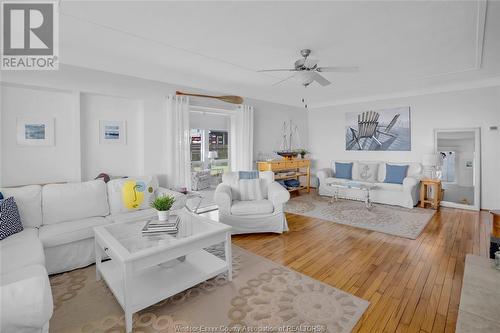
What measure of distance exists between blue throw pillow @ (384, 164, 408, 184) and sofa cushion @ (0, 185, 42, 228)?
6.06m

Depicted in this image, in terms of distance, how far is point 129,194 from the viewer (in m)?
2.65

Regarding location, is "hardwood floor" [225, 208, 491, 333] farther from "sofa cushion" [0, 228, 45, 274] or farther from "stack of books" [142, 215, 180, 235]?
"sofa cushion" [0, 228, 45, 274]

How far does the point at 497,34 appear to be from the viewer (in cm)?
276

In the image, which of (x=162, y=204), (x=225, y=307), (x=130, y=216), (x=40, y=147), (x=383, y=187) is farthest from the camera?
(x=383, y=187)

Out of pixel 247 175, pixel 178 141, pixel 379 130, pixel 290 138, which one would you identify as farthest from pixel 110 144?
pixel 379 130

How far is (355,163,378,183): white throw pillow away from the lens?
5676mm

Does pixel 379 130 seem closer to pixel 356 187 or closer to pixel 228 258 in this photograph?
pixel 356 187

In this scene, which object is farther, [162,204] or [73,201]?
[73,201]

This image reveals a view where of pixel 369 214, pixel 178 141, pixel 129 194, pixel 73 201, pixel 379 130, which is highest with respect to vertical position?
pixel 379 130

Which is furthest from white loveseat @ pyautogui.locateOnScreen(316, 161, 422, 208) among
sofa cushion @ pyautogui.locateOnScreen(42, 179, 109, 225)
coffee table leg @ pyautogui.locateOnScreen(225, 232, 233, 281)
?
sofa cushion @ pyautogui.locateOnScreen(42, 179, 109, 225)

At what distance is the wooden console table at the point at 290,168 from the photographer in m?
5.65

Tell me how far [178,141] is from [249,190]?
1.56 metres

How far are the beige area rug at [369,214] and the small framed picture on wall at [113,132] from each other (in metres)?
3.27

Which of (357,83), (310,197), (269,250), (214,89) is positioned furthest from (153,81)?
(310,197)
